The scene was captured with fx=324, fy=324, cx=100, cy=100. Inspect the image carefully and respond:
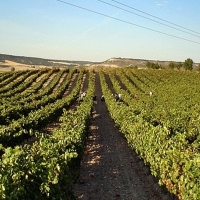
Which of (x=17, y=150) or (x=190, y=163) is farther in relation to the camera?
(x=190, y=163)

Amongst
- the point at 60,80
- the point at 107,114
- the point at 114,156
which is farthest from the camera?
the point at 60,80

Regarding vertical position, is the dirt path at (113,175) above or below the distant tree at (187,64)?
below

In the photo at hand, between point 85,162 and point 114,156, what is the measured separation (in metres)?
1.95

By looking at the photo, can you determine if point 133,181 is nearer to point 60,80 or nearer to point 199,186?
point 199,186

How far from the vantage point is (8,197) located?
20.9ft

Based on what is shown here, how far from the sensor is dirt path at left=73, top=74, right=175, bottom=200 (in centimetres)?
1195

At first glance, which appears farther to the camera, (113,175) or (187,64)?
(187,64)

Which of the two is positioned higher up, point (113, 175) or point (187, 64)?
point (187, 64)

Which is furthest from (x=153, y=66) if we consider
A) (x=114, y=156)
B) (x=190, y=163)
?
(x=190, y=163)

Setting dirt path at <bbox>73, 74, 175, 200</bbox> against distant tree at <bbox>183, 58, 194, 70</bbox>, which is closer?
dirt path at <bbox>73, 74, 175, 200</bbox>

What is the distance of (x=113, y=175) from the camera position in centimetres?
1406

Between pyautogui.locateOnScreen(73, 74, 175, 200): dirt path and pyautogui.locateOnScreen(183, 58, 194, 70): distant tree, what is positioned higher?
pyautogui.locateOnScreen(183, 58, 194, 70): distant tree

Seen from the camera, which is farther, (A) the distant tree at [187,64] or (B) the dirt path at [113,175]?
(A) the distant tree at [187,64]

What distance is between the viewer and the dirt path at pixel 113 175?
39.2ft
